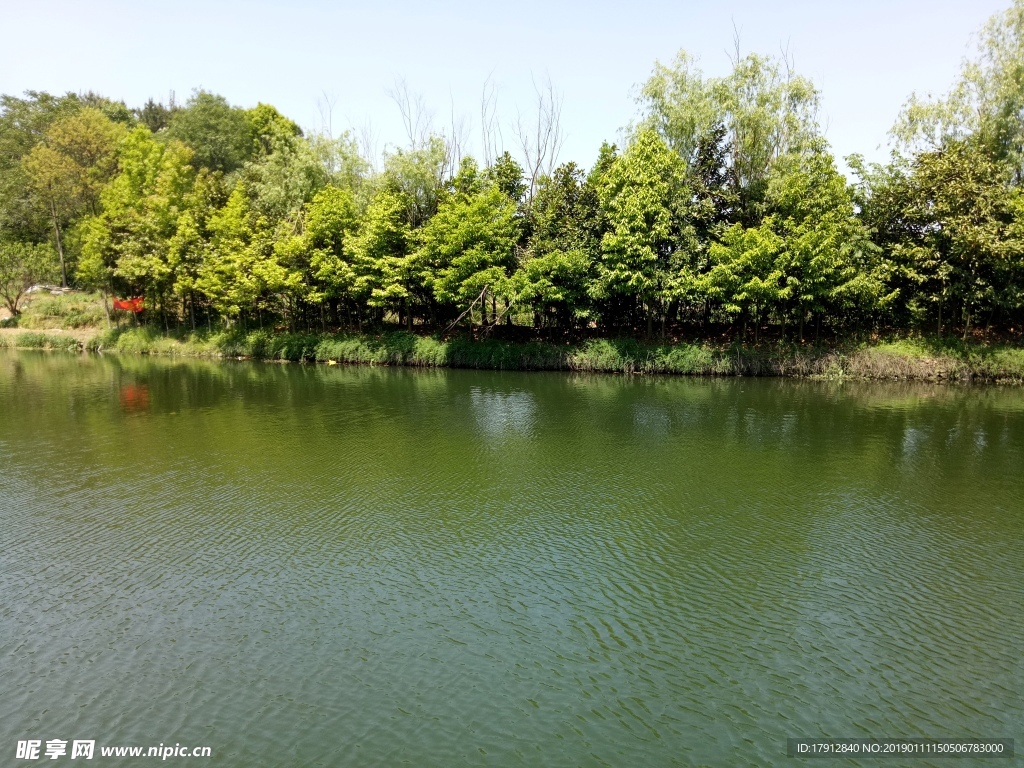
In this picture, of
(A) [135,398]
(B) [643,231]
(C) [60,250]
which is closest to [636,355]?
(B) [643,231]

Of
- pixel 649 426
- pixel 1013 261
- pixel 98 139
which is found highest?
pixel 98 139

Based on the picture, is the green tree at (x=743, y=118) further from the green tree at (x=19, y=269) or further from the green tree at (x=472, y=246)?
the green tree at (x=19, y=269)

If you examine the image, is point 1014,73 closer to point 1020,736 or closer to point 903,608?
point 903,608

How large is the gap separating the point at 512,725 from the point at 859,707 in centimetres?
399

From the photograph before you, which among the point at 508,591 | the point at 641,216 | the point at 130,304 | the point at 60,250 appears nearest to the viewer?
the point at 508,591

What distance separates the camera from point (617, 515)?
14.0 meters

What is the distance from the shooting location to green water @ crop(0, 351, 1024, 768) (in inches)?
301

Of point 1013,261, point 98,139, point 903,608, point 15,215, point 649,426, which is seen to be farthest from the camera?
point 15,215

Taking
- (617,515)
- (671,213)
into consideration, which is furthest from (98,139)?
(617,515)

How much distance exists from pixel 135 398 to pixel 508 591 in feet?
76.6

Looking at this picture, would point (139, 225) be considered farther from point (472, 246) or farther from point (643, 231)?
point (643, 231)

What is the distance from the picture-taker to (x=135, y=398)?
28094 millimetres

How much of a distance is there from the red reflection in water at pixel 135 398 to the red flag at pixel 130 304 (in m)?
20.4

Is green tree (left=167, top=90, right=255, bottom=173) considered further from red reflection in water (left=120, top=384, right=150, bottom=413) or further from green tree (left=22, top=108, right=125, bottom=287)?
red reflection in water (left=120, top=384, right=150, bottom=413)
